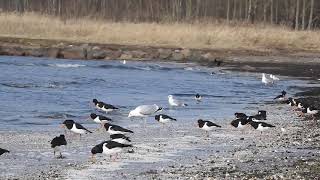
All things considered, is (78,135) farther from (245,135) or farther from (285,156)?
(285,156)

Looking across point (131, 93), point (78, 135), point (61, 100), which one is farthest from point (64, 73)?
point (78, 135)

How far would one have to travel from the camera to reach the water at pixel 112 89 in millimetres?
20484

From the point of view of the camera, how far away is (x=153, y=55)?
45938mm

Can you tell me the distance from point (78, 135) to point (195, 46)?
32.5 meters

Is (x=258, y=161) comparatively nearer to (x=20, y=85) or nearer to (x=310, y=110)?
(x=310, y=110)

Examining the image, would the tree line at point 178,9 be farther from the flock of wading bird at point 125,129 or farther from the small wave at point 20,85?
the flock of wading bird at point 125,129

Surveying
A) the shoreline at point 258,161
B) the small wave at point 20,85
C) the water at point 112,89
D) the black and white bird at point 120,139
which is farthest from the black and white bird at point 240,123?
the small wave at point 20,85

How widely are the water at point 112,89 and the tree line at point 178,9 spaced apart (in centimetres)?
2364

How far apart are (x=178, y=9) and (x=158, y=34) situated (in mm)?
19611

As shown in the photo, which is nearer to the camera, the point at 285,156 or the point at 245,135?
the point at 285,156

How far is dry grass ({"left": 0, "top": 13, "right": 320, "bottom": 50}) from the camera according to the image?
48.1 meters

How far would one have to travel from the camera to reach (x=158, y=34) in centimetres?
4784

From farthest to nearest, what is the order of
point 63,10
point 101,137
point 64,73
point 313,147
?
point 63,10 → point 64,73 → point 101,137 → point 313,147

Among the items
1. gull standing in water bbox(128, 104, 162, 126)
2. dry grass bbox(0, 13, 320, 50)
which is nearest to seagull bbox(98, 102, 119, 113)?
gull standing in water bbox(128, 104, 162, 126)
